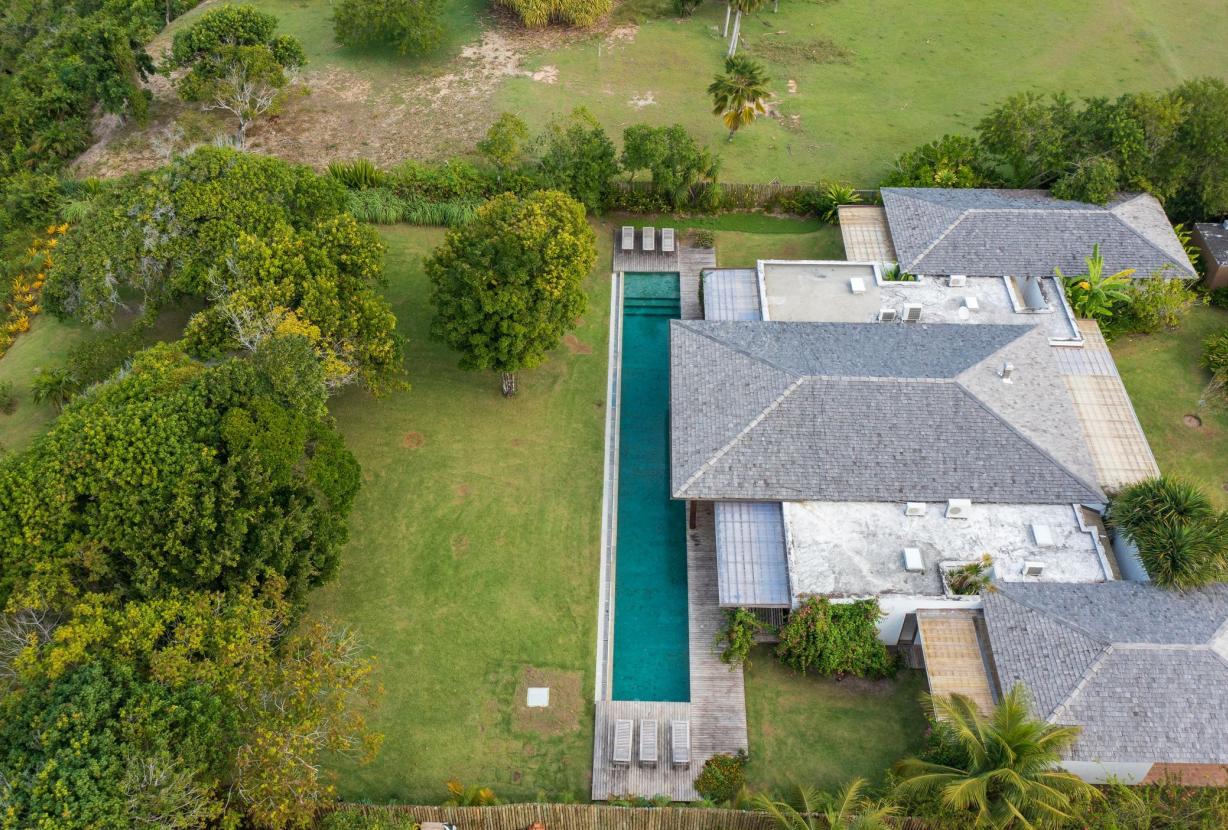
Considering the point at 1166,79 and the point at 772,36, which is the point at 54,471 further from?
the point at 1166,79

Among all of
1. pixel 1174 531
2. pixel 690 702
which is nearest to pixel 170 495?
pixel 690 702

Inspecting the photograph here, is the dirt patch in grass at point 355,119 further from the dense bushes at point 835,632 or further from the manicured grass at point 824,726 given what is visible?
the manicured grass at point 824,726

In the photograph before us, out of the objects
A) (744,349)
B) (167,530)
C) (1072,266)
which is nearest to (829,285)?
(744,349)

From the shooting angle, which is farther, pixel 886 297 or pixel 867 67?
pixel 867 67

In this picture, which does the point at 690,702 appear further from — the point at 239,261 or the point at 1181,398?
the point at 1181,398

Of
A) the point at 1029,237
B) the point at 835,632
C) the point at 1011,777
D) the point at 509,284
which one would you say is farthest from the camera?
the point at 1029,237

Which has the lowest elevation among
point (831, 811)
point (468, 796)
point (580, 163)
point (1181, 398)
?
point (831, 811)

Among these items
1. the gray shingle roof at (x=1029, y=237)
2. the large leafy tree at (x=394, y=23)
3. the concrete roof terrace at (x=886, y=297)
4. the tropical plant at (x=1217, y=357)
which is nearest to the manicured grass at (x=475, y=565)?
the concrete roof terrace at (x=886, y=297)

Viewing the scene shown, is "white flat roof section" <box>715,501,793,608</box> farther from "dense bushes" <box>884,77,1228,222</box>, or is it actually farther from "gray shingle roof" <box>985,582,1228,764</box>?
"dense bushes" <box>884,77,1228,222</box>
